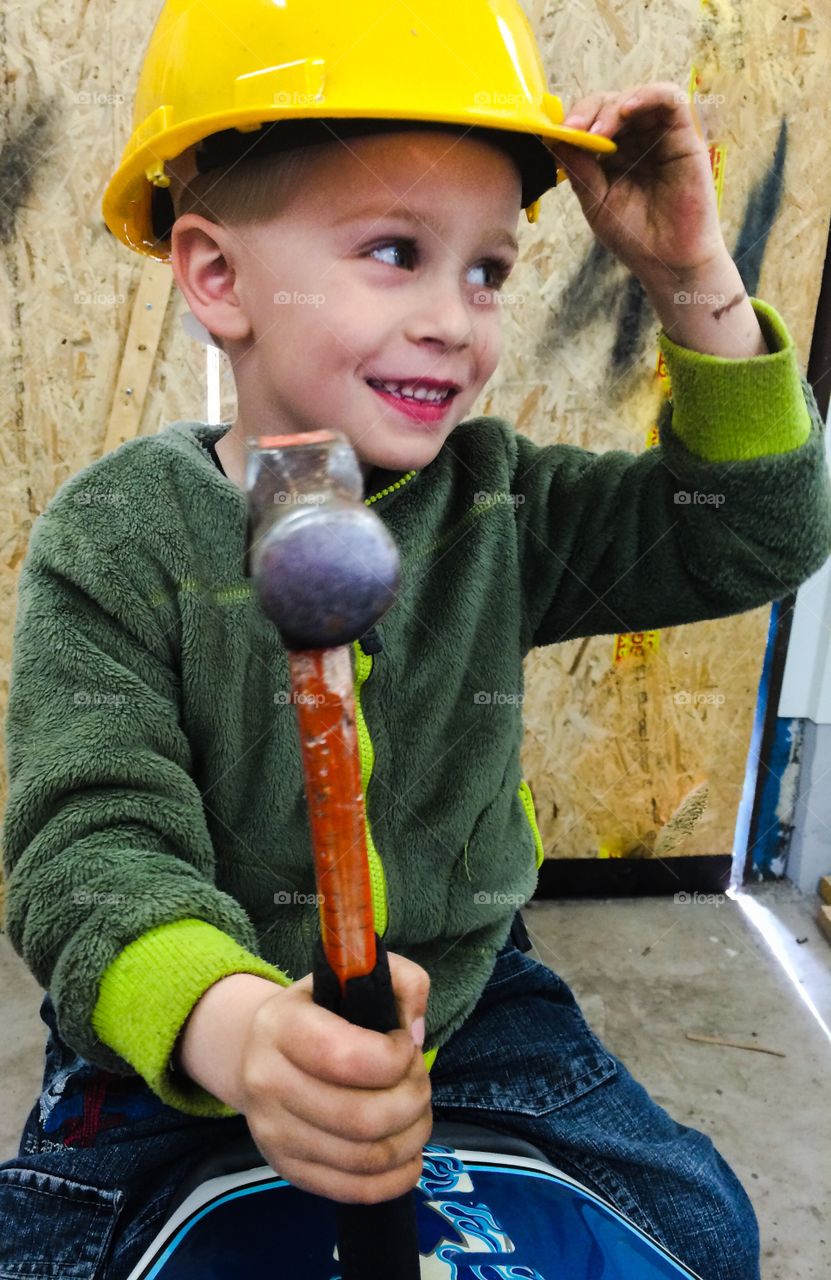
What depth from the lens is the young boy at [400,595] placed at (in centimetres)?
78

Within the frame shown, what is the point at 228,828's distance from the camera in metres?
0.98

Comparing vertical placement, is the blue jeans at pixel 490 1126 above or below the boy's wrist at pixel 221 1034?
below

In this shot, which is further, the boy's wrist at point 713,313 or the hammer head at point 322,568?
the boy's wrist at point 713,313

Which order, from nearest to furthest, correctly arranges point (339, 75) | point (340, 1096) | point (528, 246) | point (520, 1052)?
point (340, 1096) < point (339, 75) < point (520, 1052) < point (528, 246)

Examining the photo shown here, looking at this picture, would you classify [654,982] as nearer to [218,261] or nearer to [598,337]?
[598,337]

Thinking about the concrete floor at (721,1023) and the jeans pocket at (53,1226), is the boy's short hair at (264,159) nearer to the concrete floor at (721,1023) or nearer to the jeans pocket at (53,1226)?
the jeans pocket at (53,1226)

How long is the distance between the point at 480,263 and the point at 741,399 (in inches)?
10.8

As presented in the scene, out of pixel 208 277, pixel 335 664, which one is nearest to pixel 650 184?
pixel 208 277

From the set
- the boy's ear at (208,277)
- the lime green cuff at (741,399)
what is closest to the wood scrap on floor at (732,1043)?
the lime green cuff at (741,399)

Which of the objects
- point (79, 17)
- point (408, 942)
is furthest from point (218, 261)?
point (79, 17)

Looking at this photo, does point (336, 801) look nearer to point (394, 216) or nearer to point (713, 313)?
point (394, 216)

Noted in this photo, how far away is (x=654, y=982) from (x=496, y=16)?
178cm

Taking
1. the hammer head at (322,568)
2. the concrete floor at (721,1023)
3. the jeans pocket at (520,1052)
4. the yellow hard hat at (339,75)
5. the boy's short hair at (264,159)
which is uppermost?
the yellow hard hat at (339,75)

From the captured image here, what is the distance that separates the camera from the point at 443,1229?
695 mm
